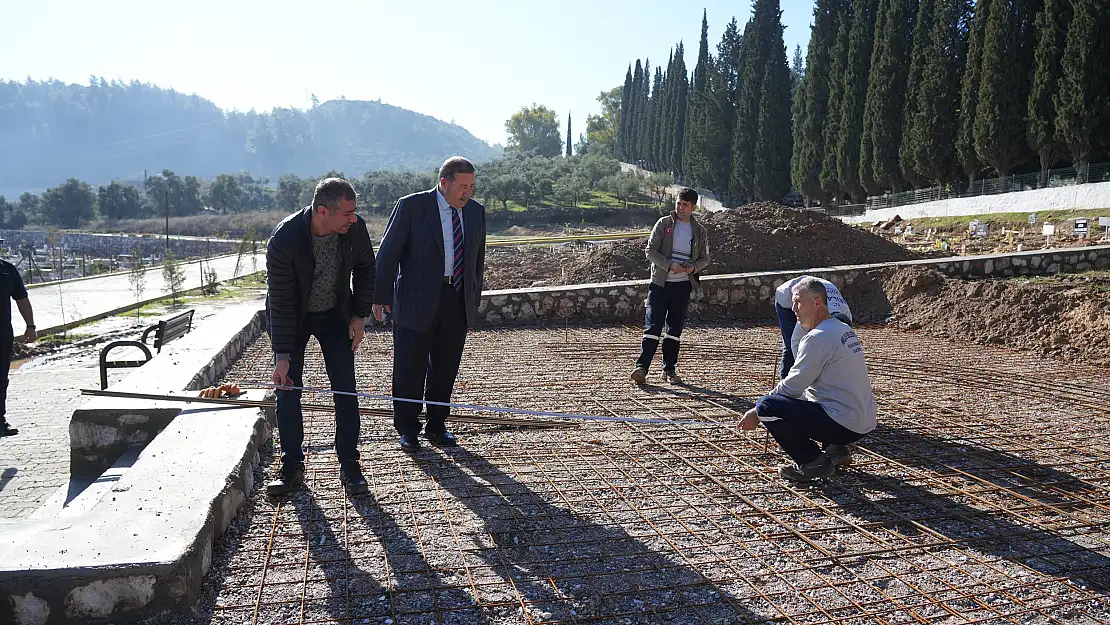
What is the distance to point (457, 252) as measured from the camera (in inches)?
170

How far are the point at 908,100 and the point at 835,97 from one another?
5.42m

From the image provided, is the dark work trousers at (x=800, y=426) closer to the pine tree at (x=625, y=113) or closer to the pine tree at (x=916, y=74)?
Answer: the pine tree at (x=916, y=74)

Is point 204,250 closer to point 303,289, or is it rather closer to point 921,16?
point 921,16

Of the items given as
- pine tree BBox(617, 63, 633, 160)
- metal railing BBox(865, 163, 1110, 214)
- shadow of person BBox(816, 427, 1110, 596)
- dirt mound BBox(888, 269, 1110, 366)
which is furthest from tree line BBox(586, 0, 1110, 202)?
pine tree BBox(617, 63, 633, 160)

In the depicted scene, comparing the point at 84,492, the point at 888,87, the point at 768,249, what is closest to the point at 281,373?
the point at 84,492

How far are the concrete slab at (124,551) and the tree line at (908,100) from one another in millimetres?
27288

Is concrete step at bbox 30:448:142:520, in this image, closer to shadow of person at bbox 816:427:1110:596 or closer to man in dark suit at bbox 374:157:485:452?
man in dark suit at bbox 374:157:485:452

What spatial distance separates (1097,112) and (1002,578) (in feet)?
86.3

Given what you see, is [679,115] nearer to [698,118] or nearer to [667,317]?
[698,118]

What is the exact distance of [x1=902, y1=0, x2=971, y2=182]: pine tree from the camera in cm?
2991

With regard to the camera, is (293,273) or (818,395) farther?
(818,395)

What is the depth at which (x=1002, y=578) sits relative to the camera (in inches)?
115

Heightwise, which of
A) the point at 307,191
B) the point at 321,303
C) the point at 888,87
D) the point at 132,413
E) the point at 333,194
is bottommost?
the point at 132,413

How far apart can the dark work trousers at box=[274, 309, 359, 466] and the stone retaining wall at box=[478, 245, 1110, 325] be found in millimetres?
6234
